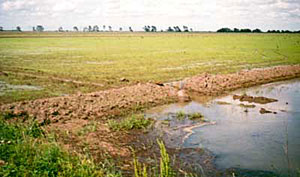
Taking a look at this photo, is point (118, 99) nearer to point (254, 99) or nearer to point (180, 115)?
point (180, 115)

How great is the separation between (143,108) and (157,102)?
0.89 m

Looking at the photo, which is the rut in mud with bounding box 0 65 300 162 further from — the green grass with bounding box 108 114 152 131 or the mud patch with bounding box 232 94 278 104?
the mud patch with bounding box 232 94 278 104

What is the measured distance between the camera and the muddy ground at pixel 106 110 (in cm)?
725

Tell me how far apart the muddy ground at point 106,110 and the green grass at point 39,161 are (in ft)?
2.21

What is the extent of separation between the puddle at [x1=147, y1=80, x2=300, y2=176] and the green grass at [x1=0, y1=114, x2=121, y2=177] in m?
2.65

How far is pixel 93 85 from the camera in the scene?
14695mm

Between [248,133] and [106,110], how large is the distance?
15.1 feet

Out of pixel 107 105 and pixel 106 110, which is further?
pixel 107 105

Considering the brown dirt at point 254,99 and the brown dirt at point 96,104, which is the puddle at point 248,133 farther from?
the brown dirt at point 96,104

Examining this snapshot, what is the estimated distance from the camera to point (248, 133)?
8.49 m

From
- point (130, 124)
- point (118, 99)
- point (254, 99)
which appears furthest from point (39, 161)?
point (254, 99)

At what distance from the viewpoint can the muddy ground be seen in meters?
7.25

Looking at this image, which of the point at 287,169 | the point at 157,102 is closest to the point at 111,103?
the point at 157,102

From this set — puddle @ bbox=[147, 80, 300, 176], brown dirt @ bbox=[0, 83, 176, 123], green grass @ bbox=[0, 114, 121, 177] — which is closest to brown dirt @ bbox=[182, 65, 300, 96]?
puddle @ bbox=[147, 80, 300, 176]
